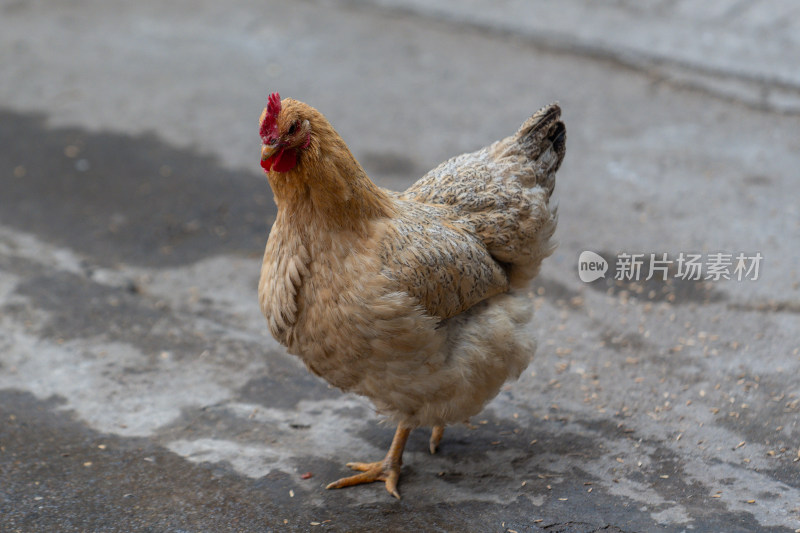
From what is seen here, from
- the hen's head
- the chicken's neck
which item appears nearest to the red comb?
the hen's head

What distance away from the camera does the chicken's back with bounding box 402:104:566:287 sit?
397 cm

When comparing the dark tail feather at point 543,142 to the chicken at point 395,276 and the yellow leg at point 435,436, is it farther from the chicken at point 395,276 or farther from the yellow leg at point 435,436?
the yellow leg at point 435,436

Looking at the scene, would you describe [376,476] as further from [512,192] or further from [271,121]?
[271,121]

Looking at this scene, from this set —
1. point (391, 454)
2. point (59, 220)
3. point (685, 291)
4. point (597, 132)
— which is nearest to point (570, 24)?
point (597, 132)

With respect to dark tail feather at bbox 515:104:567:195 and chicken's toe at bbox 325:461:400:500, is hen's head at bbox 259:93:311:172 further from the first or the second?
chicken's toe at bbox 325:461:400:500

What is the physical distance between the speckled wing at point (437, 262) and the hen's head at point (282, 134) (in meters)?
0.57

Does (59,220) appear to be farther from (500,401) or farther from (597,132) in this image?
(597,132)

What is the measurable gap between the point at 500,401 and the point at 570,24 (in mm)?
5484

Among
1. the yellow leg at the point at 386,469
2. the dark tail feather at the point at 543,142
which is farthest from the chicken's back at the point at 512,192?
the yellow leg at the point at 386,469

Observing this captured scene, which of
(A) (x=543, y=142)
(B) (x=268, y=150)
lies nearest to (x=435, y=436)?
(A) (x=543, y=142)

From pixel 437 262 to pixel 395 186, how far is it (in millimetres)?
3260

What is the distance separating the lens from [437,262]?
3.57 m

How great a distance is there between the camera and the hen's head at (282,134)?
3131mm

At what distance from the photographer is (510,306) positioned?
13.0 ft
